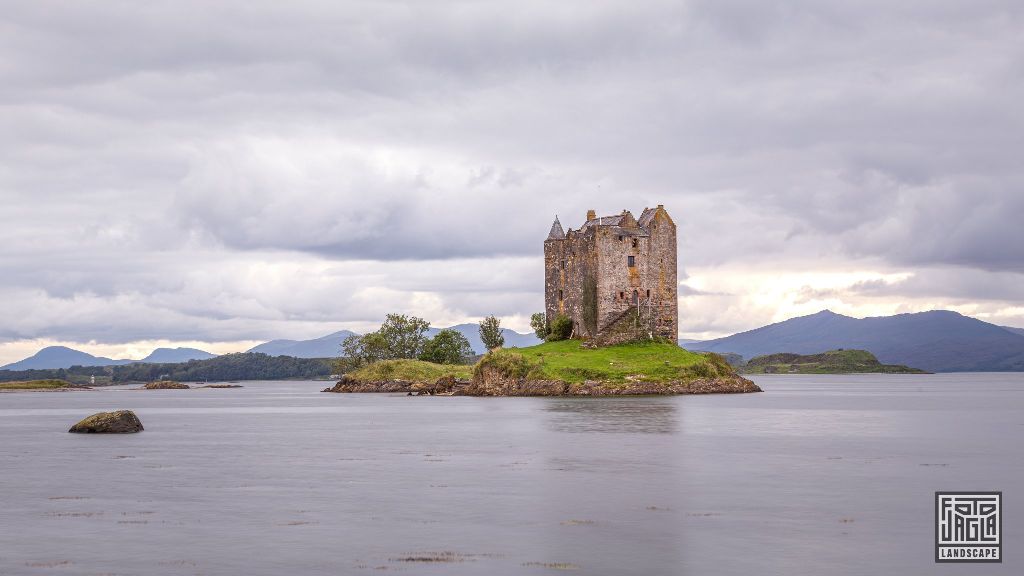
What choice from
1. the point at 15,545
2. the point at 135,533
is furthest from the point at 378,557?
the point at 15,545

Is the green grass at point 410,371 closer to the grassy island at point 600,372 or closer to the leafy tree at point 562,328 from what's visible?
the leafy tree at point 562,328

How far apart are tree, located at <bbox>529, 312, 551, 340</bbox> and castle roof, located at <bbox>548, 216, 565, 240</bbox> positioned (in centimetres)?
1283

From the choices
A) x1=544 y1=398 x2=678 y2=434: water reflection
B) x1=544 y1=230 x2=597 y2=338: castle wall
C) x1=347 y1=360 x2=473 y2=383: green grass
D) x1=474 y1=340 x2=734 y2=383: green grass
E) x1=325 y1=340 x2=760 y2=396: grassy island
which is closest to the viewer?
x1=544 y1=398 x2=678 y2=434: water reflection

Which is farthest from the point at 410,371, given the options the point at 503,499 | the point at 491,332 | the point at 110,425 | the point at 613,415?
the point at 503,499

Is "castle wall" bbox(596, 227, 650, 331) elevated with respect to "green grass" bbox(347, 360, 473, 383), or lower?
elevated

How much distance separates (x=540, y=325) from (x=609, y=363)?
37499mm

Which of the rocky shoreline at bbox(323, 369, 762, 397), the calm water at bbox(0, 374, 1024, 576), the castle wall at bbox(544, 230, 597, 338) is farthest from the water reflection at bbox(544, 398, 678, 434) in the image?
the castle wall at bbox(544, 230, 597, 338)

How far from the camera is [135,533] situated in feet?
94.7

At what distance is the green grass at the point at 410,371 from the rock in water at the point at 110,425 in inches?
3853

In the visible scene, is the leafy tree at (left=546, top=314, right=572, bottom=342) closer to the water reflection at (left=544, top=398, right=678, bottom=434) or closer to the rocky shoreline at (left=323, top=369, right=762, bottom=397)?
the rocky shoreline at (left=323, top=369, right=762, bottom=397)

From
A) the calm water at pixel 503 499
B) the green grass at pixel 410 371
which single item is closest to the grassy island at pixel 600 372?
the green grass at pixel 410 371

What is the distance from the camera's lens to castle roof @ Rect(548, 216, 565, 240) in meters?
148

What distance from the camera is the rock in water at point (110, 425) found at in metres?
72.5

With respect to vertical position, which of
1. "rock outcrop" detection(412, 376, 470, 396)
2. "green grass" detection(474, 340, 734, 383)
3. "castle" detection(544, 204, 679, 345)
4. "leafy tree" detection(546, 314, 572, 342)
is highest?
"castle" detection(544, 204, 679, 345)
